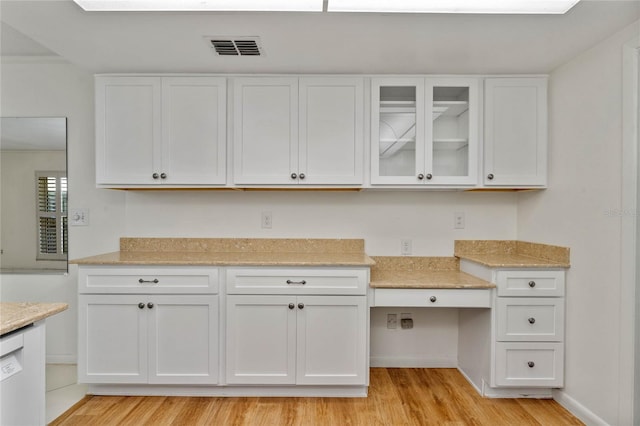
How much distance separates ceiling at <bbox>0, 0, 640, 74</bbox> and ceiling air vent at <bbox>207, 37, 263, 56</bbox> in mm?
45

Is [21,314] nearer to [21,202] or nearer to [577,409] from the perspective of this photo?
[21,202]

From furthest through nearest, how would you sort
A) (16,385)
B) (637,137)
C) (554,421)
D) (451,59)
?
(451,59) → (554,421) → (637,137) → (16,385)

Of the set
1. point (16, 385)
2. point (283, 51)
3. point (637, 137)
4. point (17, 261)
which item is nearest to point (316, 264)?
point (283, 51)

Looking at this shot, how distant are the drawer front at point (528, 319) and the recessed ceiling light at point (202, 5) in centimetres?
204

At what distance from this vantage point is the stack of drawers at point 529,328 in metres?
2.16

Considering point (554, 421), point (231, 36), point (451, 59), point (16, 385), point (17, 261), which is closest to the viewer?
point (16, 385)

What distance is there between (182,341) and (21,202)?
1772 millimetres

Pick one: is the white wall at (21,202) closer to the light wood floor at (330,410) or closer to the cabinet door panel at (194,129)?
the cabinet door panel at (194,129)

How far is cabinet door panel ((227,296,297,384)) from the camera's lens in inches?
85.9

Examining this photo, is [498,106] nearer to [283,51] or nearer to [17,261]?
[283,51]

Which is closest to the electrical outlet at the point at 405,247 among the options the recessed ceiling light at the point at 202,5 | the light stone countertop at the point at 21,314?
the recessed ceiling light at the point at 202,5

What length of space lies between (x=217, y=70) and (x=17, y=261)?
2174 millimetres

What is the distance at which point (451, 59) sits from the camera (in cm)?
215

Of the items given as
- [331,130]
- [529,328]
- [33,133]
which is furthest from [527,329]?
[33,133]
